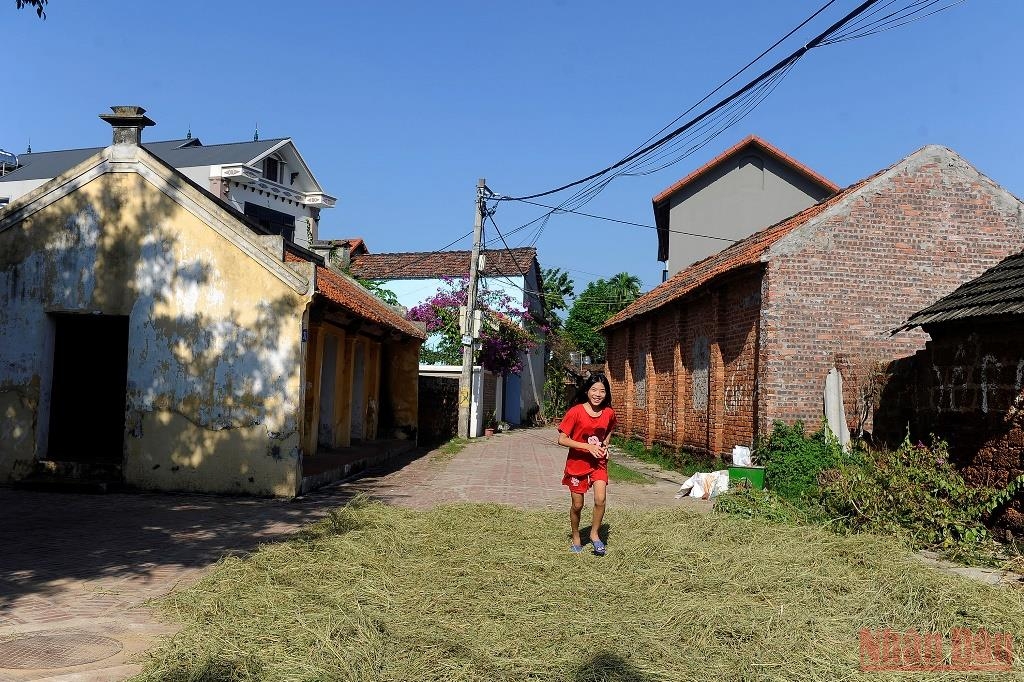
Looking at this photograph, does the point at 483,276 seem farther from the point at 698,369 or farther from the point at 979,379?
the point at 979,379

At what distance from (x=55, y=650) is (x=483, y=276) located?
3582 cm

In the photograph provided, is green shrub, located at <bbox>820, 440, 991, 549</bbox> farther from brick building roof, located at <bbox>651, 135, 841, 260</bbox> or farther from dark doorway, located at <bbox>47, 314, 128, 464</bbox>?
brick building roof, located at <bbox>651, 135, 841, 260</bbox>

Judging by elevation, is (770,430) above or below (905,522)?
above

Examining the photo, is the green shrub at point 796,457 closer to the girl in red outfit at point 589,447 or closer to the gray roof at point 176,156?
the girl in red outfit at point 589,447

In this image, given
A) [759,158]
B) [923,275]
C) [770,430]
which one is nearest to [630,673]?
[770,430]

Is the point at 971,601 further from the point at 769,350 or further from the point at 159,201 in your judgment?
the point at 159,201

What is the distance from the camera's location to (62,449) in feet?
44.5

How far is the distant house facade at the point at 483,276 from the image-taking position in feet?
133

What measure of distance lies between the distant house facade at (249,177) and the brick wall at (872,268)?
888 inches

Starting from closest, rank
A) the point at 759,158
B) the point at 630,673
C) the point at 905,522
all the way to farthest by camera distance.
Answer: the point at 630,673
the point at 905,522
the point at 759,158

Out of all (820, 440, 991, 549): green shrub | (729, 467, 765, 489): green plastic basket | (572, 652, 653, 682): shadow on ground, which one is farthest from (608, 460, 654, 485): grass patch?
(572, 652, 653, 682): shadow on ground

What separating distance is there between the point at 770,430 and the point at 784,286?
7.95 feet

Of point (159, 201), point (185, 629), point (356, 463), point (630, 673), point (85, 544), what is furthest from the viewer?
point (356, 463)

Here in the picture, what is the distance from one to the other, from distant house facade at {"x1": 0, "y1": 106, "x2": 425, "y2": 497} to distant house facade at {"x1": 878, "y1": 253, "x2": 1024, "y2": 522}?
28.5ft
